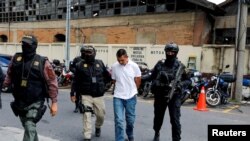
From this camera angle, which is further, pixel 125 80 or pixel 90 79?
pixel 90 79

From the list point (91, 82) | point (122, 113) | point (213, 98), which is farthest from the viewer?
point (213, 98)

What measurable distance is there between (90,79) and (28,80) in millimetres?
Result: 1849

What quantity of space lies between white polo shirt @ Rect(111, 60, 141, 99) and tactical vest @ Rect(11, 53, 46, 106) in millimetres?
1670

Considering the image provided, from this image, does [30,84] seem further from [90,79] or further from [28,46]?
[90,79]

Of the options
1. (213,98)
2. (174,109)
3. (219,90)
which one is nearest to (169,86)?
(174,109)

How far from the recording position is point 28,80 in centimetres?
448

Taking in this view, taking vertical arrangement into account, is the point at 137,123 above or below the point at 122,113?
below

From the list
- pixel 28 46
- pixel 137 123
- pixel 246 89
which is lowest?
pixel 137 123

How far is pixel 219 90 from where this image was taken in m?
11.6

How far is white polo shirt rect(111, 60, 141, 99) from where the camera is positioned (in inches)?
232

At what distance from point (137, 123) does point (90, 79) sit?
7.43 ft

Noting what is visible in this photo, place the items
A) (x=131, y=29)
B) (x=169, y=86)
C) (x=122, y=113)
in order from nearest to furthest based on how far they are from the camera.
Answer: (x=169, y=86)
(x=122, y=113)
(x=131, y=29)

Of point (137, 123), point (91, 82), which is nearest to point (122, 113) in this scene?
point (91, 82)

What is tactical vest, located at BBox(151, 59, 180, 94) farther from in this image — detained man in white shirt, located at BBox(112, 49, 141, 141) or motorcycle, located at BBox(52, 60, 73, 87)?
motorcycle, located at BBox(52, 60, 73, 87)
